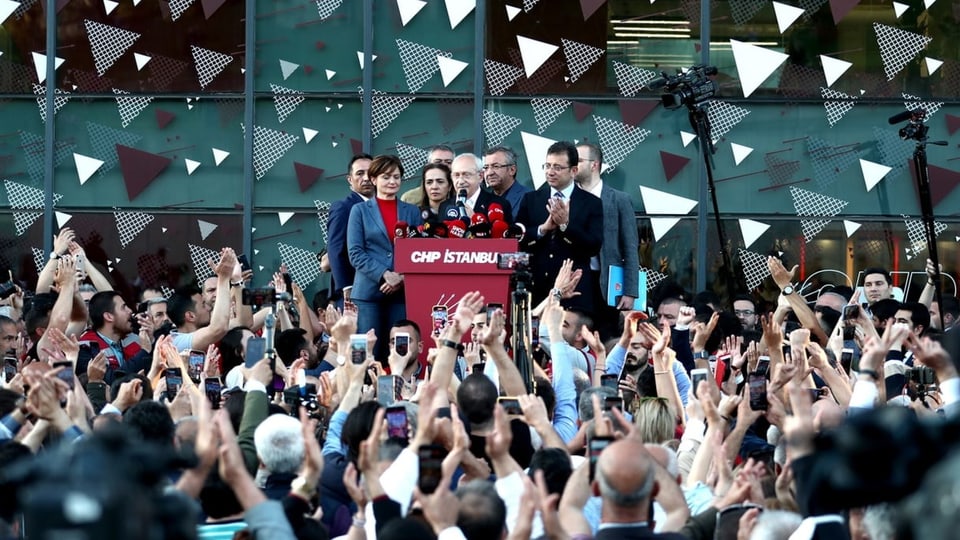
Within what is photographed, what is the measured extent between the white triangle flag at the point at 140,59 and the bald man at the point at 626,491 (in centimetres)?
1148

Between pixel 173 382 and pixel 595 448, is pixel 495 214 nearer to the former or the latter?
pixel 173 382

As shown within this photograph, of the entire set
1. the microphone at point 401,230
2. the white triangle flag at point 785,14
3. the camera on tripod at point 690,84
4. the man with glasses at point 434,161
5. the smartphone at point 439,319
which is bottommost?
the smartphone at point 439,319

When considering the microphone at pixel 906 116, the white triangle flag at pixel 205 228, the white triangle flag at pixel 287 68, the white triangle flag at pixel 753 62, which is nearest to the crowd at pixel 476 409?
the microphone at pixel 906 116

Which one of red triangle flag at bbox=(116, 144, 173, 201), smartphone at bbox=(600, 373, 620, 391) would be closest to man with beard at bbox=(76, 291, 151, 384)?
smartphone at bbox=(600, 373, 620, 391)

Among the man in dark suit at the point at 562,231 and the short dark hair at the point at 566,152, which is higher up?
the short dark hair at the point at 566,152

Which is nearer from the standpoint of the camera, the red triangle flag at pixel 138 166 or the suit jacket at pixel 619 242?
the suit jacket at pixel 619 242

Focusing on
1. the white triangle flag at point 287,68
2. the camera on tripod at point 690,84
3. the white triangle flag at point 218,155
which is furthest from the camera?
the white triangle flag at point 218,155

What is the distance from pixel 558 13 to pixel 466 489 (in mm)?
10567

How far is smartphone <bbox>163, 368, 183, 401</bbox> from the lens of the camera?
25.0ft

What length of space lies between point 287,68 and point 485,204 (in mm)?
5120

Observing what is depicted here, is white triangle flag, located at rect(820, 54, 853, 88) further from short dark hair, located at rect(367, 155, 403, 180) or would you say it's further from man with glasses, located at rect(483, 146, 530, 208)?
short dark hair, located at rect(367, 155, 403, 180)

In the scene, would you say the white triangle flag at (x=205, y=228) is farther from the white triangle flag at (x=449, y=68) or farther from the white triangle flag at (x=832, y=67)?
the white triangle flag at (x=832, y=67)

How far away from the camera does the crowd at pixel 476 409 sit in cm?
262

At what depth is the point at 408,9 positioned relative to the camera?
1500cm
